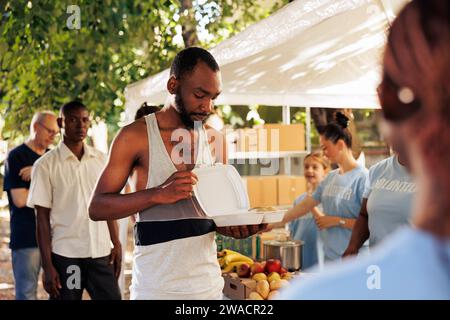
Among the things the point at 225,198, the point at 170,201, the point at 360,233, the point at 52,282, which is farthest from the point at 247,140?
the point at 170,201

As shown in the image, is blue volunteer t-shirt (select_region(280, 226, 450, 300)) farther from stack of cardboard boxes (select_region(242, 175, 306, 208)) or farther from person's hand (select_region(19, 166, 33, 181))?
stack of cardboard boxes (select_region(242, 175, 306, 208))

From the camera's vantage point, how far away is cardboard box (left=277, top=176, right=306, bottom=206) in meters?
7.43

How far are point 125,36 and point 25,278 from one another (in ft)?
11.9

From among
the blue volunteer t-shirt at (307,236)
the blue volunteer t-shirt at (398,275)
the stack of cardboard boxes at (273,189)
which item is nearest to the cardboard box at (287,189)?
the stack of cardboard boxes at (273,189)

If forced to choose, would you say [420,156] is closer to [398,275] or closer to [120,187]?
[398,275]

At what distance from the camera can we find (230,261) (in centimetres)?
464

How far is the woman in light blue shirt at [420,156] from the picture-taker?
2.29 feet

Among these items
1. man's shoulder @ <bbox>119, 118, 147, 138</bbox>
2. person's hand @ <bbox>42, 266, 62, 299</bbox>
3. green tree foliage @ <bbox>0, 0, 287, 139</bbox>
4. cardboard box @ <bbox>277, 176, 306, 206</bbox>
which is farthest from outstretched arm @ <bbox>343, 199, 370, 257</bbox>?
green tree foliage @ <bbox>0, 0, 287, 139</bbox>

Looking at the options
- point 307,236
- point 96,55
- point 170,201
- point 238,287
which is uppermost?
point 96,55

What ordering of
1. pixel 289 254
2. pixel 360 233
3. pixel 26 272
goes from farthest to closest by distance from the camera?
pixel 26 272 → pixel 289 254 → pixel 360 233

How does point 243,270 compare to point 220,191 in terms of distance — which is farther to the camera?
point 243,270

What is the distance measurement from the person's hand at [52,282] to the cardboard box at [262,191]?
318 cm

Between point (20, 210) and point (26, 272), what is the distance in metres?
0.46

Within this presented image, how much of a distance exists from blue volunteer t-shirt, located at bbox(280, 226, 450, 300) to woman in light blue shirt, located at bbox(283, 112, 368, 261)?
12.9 feet
